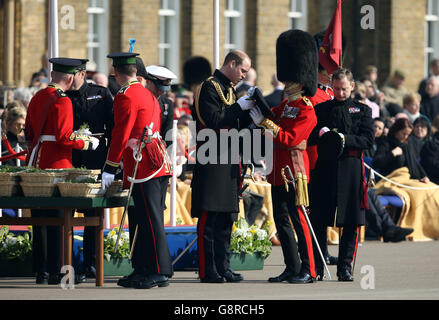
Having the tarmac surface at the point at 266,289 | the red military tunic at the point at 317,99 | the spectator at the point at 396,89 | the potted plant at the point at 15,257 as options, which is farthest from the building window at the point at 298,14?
the potted plant at the point at 15,257

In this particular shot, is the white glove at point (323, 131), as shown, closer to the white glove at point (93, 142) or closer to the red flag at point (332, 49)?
the red flag at point (332, 49)

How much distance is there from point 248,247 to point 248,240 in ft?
0.23

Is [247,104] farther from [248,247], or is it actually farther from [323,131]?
[248,247]

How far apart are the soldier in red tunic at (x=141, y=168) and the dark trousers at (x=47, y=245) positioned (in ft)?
2.30

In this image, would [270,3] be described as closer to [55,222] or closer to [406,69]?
[406,69]

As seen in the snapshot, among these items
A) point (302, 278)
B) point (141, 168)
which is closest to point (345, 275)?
point (302, 278)

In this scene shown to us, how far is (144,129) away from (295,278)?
190 cm

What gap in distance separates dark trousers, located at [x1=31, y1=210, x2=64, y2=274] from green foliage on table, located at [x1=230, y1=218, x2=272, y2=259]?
2018 millimetres

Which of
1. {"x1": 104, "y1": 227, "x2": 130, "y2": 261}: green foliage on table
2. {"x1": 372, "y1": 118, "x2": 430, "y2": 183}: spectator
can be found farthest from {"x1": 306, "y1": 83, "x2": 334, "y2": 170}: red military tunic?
{"x1": 372, "y1": 118, "x2": 430, "y2": 183}: spectator

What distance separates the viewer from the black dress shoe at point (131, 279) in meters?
11.9

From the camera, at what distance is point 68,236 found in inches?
462

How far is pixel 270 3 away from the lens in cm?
2816

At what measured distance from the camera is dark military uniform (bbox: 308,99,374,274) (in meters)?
12.6
